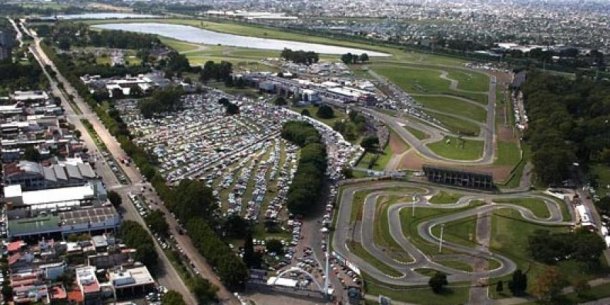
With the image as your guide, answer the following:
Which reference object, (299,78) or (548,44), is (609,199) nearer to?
(299,78)

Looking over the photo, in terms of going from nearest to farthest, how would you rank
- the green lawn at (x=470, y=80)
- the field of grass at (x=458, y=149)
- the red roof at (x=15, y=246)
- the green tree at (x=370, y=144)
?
1. the red roof at (x=15, y=246)
2. the field of grass at (x=458, y=149)
3. the green tree at (x=370, y=144)
4. the green lawn at (x=470, y=80)

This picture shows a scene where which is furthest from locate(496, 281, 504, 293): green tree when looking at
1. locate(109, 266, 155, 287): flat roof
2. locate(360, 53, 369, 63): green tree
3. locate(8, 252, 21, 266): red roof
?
locate(360, 53, 369, 63): green tree

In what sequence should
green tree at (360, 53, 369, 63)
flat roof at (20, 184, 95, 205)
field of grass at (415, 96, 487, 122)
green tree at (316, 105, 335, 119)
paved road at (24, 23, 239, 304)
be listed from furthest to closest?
1. green tree at (360, 53, 369, 63)
2. field of grass at (415, 96, 487, 122)
3. green tree at (316, 105, 335, 119)
4. flat roof at (20, 184, 95, 205)
5. paved road at (24, 23, 239, 304)

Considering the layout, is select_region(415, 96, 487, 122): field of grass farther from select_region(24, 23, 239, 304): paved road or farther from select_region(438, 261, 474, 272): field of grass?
select_region(24, 23, 239, 304): paved road

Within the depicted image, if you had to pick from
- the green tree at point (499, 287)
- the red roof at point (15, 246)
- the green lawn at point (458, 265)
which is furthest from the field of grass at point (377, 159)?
the red roof at point (15, 246)

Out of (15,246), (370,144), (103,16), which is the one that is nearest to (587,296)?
(370,144)

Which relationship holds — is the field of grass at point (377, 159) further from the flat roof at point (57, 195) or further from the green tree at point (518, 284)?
the flat roof at point (57, 195)

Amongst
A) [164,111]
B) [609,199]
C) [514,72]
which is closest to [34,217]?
[164,111]
